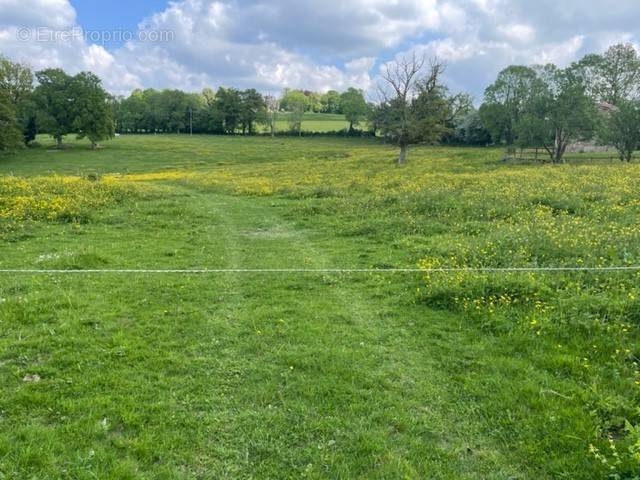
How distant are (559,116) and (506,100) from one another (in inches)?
1221

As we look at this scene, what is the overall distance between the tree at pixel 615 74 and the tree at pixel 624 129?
36.4 meters

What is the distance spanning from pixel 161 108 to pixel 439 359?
401ft

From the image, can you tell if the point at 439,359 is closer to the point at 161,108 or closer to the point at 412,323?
the point at 412,323

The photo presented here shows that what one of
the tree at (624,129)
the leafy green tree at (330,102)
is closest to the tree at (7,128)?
the tree at (624,129)

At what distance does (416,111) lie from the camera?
53500 millimetres

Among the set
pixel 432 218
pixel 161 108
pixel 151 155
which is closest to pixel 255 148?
pixel 151 155

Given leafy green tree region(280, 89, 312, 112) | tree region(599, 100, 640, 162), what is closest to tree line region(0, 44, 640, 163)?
tree region(599, 100, 640, 162)

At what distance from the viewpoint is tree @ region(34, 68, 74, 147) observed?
6738 centimetres

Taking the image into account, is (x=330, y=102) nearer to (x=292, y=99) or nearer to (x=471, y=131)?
(x=292, y=99)

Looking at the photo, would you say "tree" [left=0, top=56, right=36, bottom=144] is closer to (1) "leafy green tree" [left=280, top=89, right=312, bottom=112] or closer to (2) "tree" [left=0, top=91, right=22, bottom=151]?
(2) "tree" [left=0, top=91, right=22, bottom=151]

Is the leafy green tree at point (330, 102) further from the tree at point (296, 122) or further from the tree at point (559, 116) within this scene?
the tree at point (559, 116)

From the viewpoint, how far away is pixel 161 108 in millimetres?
117062

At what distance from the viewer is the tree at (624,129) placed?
145 feet

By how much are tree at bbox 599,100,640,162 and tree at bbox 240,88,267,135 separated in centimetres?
7891
